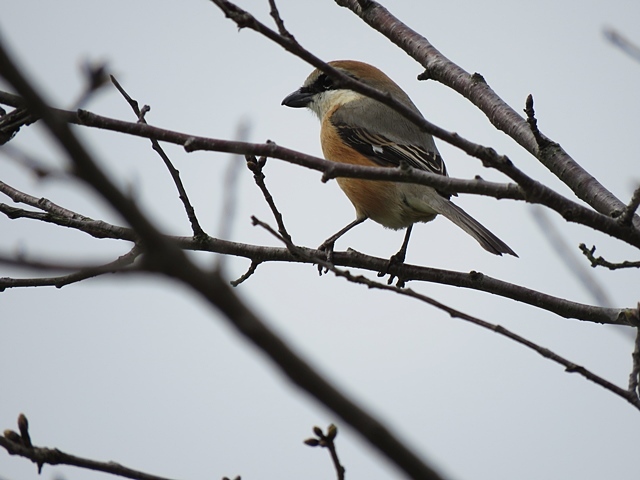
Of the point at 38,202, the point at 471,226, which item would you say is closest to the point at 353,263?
the point at 471,226

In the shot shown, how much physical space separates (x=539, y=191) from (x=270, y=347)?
1.56 meters

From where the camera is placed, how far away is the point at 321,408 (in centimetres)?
105

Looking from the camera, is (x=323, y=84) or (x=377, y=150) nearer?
(x=377, y=150)

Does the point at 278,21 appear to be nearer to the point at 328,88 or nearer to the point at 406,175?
the point at 406,175

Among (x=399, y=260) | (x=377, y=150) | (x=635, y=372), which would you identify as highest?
(x=377, y=150)

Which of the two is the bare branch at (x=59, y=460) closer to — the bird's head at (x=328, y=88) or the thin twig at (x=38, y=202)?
the thin twig at (x=38, y=202)

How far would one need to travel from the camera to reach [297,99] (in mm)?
7055

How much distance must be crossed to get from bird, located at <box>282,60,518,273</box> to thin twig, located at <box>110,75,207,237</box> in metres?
1.37

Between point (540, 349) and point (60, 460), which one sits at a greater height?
point (540, 349)

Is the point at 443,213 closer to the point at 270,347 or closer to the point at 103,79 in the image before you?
the point at 103,79

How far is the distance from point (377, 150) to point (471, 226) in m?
1.62

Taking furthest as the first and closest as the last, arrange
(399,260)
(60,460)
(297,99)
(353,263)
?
1. (297,99)
2. (399,260)
3. (353,263)
4. (60,460)

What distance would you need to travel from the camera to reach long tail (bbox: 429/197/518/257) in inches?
165

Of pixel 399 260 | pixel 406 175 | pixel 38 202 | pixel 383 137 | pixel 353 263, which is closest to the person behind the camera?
pixel 406 175
